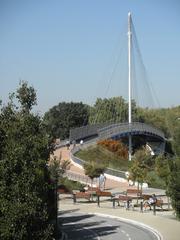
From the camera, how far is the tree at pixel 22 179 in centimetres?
1661

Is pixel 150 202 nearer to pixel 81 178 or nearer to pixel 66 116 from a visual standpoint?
pixel 81 178

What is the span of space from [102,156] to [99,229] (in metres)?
44.7

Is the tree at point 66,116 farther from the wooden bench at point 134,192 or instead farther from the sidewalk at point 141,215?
the sidewalk at point 141,215

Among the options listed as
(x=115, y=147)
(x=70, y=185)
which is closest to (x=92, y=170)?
(x=70, y=185)

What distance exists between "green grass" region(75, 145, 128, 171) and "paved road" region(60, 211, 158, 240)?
36530mm

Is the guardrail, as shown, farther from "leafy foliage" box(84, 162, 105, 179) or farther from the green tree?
the green tree

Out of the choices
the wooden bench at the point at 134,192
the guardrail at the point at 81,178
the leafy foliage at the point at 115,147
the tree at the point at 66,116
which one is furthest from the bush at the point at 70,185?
the tree at the point at 66,116

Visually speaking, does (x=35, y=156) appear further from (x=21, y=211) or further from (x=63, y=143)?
(x=63, y=143)

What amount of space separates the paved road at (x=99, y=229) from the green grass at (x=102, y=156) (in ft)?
120

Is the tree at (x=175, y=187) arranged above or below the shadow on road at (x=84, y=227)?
above

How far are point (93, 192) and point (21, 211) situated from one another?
23.3 m

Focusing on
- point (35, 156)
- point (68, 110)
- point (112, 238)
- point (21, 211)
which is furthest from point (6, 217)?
point (68, 110)

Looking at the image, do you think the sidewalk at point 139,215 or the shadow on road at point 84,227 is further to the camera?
the sidewalk at point 139,215

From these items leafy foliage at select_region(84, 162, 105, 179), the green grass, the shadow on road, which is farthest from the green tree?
the green grass
